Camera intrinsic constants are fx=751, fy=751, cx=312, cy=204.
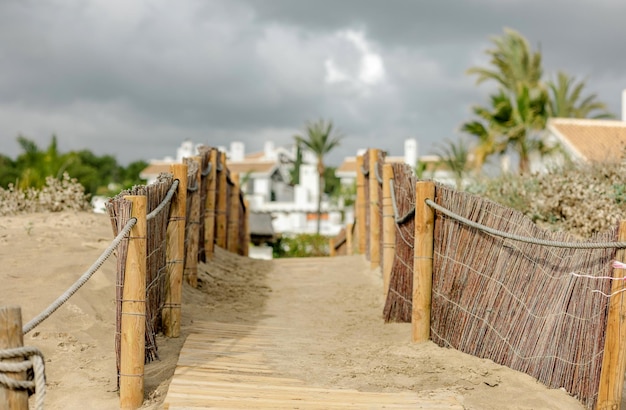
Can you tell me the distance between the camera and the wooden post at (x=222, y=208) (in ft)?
37.7

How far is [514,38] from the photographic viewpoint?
119 feet

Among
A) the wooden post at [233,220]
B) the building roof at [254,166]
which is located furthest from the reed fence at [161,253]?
the building roof at [254,166]

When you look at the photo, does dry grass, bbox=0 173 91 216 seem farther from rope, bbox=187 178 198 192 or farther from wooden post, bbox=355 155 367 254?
wooden post, bbox=355 155 367 254

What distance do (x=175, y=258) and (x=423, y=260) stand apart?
6.78 feet

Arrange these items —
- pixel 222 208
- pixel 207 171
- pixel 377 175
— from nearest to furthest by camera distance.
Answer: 1. pixel 377 175
2. pixel 207 171
3. pixel 222 208

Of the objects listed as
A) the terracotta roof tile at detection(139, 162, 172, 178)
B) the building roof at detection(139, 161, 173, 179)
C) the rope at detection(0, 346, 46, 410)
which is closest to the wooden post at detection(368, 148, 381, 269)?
the rope at detection(0, 346, 46, 410)

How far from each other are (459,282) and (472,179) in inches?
342

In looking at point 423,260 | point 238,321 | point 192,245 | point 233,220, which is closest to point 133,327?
point 423,260

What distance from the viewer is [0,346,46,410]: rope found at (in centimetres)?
288

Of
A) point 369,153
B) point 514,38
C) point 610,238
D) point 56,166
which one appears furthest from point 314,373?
point 514,38

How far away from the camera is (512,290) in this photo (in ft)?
17.2

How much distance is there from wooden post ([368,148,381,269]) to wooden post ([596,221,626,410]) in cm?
521

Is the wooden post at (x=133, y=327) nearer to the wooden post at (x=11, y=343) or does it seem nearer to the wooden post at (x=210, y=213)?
the wooden post at (x=11, y=343)

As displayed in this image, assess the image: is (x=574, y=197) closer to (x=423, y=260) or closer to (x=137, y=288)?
(x=423, y=260)
